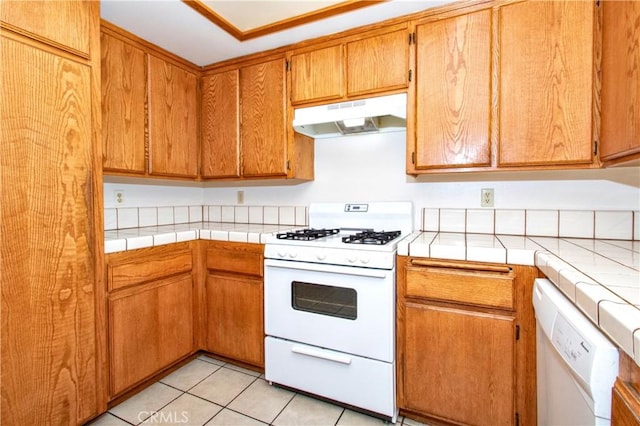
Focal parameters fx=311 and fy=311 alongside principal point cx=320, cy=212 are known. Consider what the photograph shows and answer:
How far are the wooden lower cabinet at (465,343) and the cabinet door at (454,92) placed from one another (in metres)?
0.62

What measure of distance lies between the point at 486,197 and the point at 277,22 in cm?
162

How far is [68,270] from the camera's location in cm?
137

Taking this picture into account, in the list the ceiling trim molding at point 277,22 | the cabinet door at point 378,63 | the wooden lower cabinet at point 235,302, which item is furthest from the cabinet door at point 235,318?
the ceiling trim molding at point 277,22

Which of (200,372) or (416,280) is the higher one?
(416,280)

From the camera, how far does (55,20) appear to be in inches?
51.5

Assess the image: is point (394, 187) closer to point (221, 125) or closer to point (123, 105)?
point (221, 125)

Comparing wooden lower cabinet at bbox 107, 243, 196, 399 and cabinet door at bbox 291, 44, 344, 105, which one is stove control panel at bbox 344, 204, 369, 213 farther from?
wooden lower cabinet at bbox 107, 243, 196, 399

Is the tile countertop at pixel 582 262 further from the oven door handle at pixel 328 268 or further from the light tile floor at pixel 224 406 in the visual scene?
the light tile floor at pixel 224 406

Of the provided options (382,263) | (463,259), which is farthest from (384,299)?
(463,259)

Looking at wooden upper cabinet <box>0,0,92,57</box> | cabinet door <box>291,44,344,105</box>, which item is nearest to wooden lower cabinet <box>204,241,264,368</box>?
cabinet door <box>291,44,344,105</box>

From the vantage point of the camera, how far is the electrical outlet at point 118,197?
6.98 ft

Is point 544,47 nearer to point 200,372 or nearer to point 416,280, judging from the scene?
point 416,280

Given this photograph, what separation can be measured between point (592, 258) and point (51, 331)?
7.15ft

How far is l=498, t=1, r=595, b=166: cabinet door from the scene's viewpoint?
1.42 m
